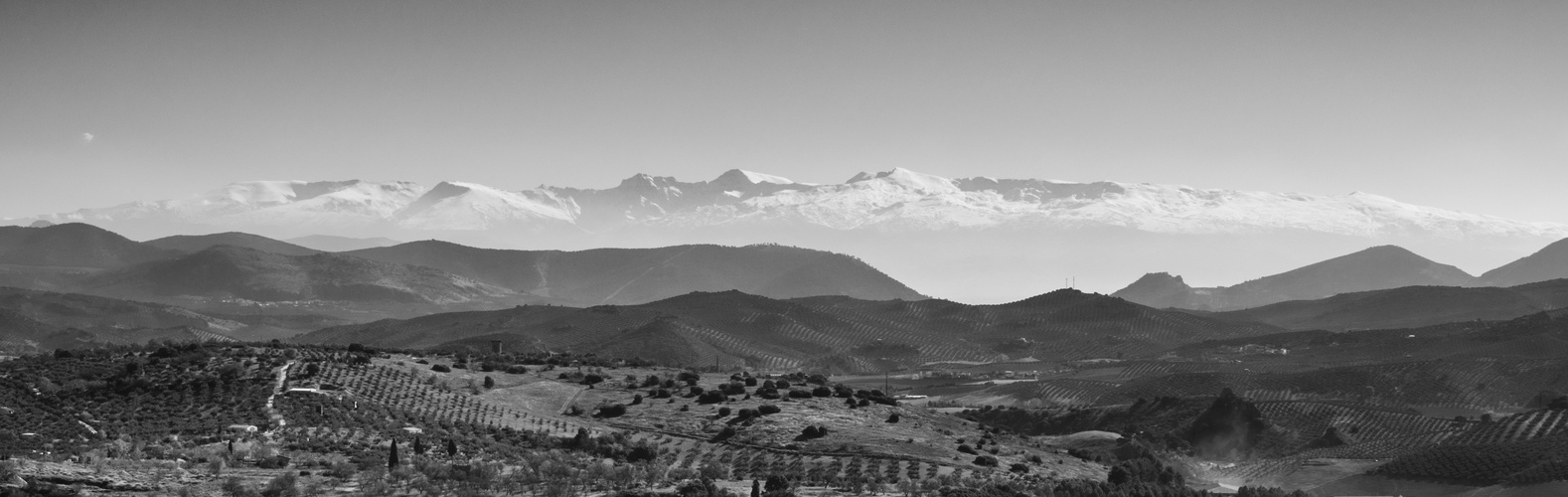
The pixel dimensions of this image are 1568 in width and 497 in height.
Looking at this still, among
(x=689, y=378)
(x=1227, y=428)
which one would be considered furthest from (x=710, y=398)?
(x=1227, y=428)

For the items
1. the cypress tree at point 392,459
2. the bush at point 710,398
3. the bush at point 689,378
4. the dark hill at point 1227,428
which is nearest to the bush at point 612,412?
the bush at point 710,398

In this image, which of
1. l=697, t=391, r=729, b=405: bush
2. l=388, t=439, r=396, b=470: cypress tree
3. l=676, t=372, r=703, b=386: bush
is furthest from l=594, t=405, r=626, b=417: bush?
l=388, t=439, r=396, b=470: cypress tree

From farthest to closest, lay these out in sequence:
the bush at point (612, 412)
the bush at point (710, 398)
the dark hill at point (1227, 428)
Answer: the dark hill at point (1227, 428)
the bush at point (710, 398)
the bush at point (612, 412)

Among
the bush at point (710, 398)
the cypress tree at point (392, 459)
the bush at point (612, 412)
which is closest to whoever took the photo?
the cypress tree at point (392, 459)

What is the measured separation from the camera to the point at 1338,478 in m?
111

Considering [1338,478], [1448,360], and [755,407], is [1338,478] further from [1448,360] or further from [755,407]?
[1448,360]

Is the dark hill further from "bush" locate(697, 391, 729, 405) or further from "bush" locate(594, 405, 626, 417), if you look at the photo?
"bush" locate(594, 405, 626, 417)

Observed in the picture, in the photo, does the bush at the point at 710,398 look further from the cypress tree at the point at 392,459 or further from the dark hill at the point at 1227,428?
the dark hill at the point at 1227,428

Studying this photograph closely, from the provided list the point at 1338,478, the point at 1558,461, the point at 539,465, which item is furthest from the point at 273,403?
the point at 1558,461

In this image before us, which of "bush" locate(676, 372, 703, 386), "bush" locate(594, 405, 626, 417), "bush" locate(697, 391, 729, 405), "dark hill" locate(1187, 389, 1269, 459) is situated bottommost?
"dark hill" locate(1187, 389, 1269, 459)

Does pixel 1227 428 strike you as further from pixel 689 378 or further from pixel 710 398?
pixel 710 398

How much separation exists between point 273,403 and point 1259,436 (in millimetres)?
81407

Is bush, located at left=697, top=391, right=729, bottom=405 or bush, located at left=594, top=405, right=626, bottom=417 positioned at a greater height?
bush, located at left=697, top=391, right=729, bottom=405

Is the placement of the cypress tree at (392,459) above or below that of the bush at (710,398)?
below
